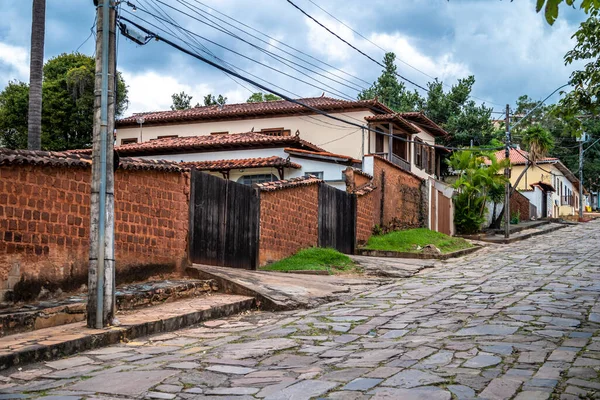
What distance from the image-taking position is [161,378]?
17.8ft

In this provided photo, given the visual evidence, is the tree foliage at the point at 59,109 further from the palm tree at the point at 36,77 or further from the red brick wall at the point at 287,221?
the red brick wall at the point at 287,221

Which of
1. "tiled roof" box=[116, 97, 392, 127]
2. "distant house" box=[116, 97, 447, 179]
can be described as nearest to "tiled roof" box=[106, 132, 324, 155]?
"distant house" box=[116, 97, 447, 179]

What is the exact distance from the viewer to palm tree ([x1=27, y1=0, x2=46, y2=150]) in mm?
15844

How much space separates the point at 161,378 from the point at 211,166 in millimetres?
19695

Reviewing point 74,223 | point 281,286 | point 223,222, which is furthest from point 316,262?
point 74,223

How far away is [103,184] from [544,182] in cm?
4320

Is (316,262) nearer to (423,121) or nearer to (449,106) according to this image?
(423,121)

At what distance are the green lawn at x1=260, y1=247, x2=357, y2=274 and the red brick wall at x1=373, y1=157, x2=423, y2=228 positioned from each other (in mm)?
5449

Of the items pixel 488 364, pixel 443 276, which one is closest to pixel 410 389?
pixel 488 364

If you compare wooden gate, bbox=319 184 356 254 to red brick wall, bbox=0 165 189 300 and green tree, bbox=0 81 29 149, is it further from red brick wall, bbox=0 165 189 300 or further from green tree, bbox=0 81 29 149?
green tree, bbox=0 81 29 149

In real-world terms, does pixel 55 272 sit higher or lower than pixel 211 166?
lower

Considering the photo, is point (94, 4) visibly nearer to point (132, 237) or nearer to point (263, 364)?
point (132, 237)

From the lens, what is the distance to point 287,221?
15.4 metres

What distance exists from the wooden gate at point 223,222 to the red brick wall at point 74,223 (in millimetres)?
410
